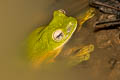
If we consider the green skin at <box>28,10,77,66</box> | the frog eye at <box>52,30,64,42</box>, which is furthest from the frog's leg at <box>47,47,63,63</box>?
the frog eye at <box>52,30,64,42</box>

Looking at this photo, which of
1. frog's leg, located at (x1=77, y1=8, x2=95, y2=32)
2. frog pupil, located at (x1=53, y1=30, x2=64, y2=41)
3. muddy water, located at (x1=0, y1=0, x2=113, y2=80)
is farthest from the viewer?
frog's leg, located at (x1=77, y1=8, x2=95, y2=32)

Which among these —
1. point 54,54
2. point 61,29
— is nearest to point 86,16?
point 61,29

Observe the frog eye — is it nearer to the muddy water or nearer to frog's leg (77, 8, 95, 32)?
the muddy water

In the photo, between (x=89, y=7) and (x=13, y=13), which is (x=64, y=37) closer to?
(x=89, y=7)

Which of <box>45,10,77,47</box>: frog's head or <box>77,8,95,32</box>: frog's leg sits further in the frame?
<box>77,8,95,32</box>: frog's leg

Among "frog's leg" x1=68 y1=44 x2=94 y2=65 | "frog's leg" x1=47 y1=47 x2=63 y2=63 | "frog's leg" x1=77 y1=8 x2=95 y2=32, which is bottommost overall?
"frog's leg" x1=68 y1=44 x2=94 y2=65

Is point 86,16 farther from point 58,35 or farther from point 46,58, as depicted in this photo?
point 46,58

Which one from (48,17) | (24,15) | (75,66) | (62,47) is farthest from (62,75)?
Answer: (24,15)
